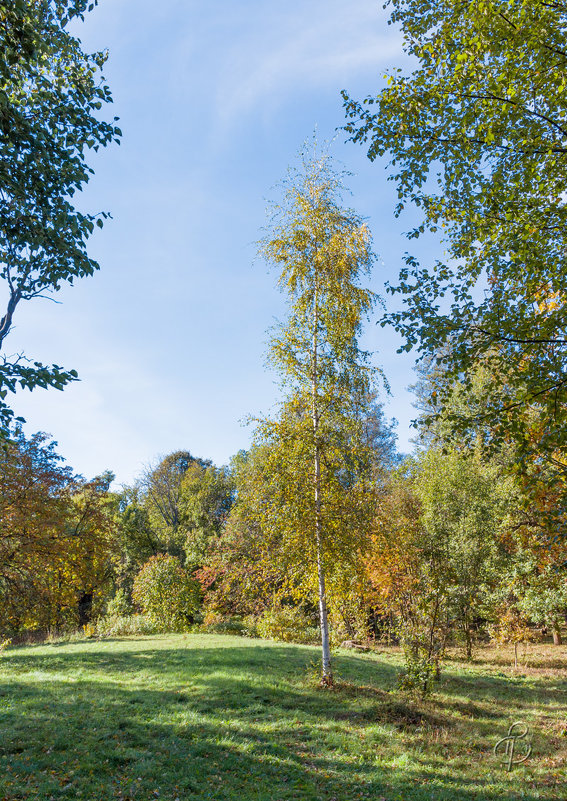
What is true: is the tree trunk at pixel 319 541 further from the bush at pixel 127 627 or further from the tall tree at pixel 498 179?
the bush at pixel 127 627

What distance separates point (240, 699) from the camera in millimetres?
8742

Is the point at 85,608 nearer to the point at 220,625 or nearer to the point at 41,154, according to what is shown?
the point at 220,625

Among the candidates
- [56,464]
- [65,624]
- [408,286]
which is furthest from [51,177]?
[65,624]

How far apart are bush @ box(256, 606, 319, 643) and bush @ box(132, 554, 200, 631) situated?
12.4 ft

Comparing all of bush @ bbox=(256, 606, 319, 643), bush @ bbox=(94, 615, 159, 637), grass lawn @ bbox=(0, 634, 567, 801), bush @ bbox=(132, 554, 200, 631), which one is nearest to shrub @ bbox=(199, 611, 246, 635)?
bush @ bbox=(132, 554, 200, 631)

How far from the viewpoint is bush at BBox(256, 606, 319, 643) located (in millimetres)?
18625

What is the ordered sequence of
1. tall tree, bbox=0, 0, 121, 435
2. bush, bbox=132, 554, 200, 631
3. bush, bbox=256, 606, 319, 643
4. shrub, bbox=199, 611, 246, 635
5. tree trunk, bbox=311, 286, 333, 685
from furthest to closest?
bush, bbox=132, 554, 200, 631 < shrub, bbox=199, 611, 246, 635 < bush, bbox=256, 606, 319, 643 < tree trunk, bbox=311, 286, 333, 685 < tall tree, bbox=0, 0, 121, 435

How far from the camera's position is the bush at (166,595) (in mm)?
21391

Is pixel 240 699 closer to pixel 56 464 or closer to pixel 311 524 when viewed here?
pixel 311 524

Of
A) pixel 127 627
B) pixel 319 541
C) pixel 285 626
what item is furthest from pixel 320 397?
pixel 127 627

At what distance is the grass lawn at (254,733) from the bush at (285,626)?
6735mm

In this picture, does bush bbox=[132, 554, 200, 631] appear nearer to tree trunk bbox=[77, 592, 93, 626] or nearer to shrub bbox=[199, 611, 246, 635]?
shrub bbox=[199, 611, 246, 635]

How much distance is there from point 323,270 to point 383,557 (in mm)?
8813
